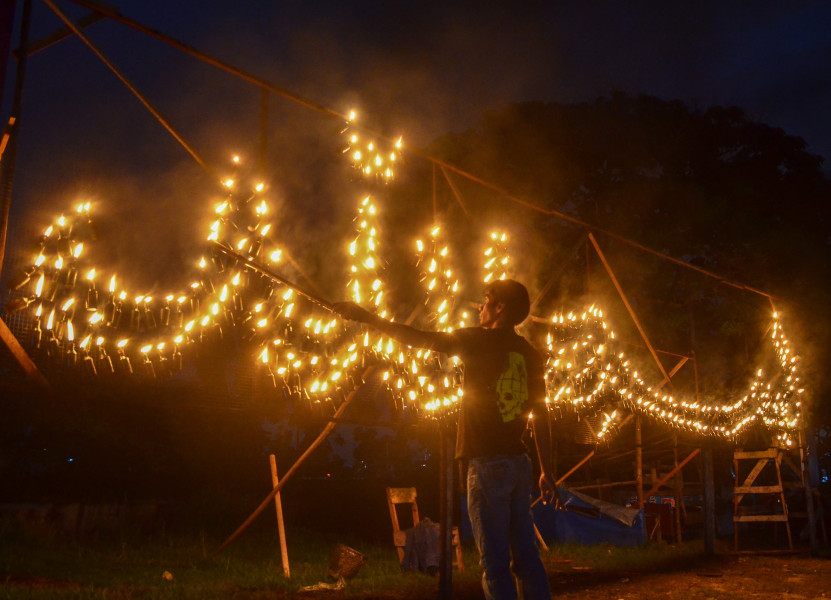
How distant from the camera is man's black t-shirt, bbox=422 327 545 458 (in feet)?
12.7

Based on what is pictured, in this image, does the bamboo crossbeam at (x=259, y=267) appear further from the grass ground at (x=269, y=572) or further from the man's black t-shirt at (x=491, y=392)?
the grass ground at (x=269, y=572)

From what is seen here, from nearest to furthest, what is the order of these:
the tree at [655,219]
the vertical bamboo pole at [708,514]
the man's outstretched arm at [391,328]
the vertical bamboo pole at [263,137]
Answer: the man's outstretched arm at [391,328]
the vertical bamboo pole at [263,137]
the vertical bamboo pole at [708,514]
the tree at [655,219]

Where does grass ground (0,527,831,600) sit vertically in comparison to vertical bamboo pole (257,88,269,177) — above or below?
below

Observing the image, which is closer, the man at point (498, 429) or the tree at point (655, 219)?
the man at point (498, 429)

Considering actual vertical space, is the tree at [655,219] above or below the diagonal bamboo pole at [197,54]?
above

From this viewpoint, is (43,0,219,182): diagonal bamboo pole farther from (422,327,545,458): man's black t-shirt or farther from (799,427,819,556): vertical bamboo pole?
(799,427,819,556): vertical bamboo pole

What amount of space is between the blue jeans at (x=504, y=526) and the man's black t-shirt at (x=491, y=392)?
0.09 meters

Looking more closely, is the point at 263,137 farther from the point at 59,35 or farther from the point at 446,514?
the point at 446,514

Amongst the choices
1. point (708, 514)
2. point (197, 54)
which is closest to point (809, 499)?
point (708, 514)

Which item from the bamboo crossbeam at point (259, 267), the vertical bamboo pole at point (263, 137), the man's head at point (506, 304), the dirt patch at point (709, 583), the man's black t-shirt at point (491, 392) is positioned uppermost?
the vertical bamboo pole at point (263, 137)

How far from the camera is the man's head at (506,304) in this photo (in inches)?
165

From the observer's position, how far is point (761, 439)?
679 inches

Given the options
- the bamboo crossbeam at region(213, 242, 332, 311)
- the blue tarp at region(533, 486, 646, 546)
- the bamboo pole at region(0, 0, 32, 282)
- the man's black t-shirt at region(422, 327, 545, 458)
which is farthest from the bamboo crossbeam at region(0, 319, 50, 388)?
the blue tarp at region(533, 486, 646, 546)

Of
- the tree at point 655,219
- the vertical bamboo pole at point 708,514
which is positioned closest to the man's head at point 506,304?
the vertical bamboo pole at point 708,514
